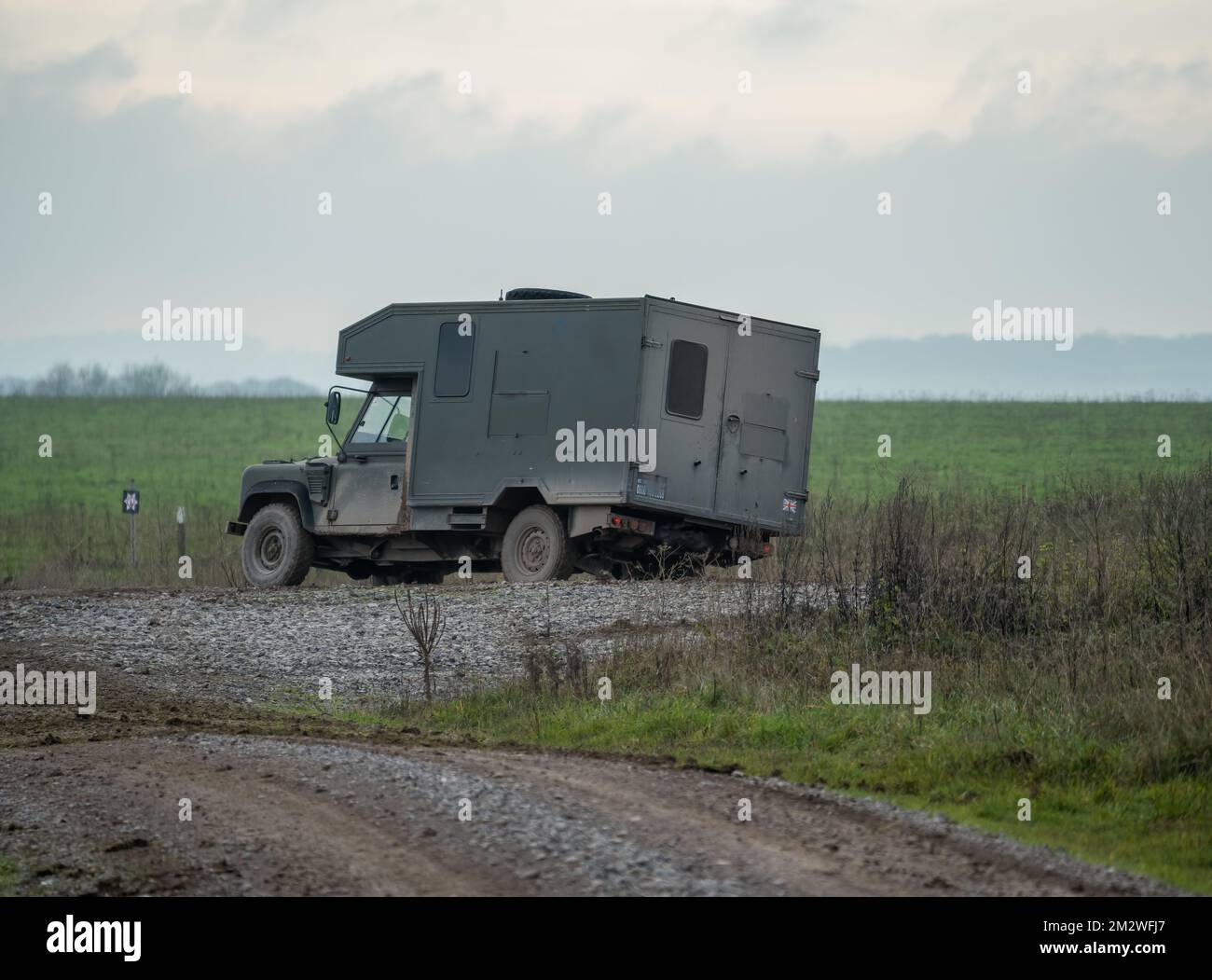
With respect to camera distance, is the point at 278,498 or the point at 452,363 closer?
the point at 452,363

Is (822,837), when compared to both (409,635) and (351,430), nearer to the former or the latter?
(409,635)

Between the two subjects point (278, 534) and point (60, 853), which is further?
point (278, 534)

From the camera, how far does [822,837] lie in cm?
778

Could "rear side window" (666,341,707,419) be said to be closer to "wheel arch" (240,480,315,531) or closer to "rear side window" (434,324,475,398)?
"rear side window" (434,324,475,398)

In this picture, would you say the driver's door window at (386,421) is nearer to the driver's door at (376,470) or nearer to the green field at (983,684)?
the driver's door at (376,470)

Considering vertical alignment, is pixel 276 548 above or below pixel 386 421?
below

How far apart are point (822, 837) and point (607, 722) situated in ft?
13.3

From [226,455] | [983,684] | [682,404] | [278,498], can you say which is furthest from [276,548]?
[226,455]

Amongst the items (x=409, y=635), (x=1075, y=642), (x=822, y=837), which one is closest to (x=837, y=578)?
(x=1075, y=642)

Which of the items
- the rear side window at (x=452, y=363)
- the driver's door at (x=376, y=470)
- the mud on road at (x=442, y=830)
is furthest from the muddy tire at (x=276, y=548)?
the mud on road at (x=442, y=830)

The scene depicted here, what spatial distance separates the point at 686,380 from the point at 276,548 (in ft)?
22.5

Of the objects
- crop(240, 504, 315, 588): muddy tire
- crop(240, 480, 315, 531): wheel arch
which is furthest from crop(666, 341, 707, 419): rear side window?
crop(240, 504, 315, 588): muddy tire

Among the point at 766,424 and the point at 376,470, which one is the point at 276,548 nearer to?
the point at 376,470

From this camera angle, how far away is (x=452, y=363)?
18578mm
